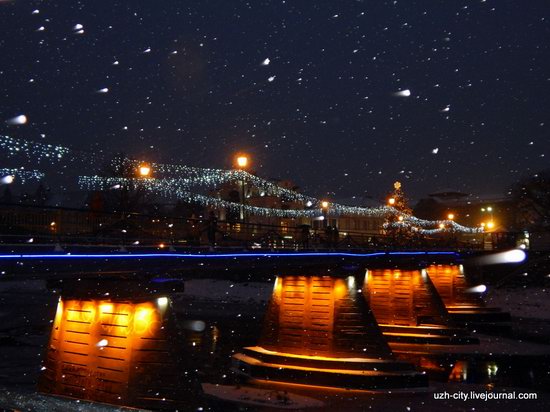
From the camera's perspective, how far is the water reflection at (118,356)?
15.5 metres

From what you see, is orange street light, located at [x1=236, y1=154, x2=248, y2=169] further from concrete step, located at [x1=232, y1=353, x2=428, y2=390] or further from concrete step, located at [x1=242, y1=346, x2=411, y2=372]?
concrete step, located at [x1=232, y1=353, x2=428, y2=390]

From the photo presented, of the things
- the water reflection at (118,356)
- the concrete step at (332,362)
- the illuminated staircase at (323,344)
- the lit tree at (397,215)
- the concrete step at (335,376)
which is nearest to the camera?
the water reflection at (118,356)

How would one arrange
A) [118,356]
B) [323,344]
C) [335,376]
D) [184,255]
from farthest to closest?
[323,344] < [335,376] < [184,255] < [118,356]

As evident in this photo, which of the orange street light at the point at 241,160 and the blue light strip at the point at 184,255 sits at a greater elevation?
the orange street light at the point at 241,160

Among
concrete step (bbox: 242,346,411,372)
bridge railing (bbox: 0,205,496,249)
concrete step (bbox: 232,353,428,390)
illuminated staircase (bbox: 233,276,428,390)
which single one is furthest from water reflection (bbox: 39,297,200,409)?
concrete step (bbox: 242,346,411,372)

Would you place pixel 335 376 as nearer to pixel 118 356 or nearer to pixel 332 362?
pixel 332 362

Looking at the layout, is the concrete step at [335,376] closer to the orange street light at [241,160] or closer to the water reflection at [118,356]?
the orange street light at [241,160]

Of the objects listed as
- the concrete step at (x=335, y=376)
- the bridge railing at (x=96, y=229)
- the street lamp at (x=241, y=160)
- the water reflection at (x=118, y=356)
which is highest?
the street lamp at (x=241, y=160)

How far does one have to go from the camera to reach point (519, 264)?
6141 cm

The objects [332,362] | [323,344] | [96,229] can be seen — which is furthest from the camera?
[323,344]

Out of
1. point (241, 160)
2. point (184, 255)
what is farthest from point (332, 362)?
point (184, 255)

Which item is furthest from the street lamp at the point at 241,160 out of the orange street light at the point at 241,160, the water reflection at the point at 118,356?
the water reflection at the point at 118,356

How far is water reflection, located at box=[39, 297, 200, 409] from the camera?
1552 centimetres

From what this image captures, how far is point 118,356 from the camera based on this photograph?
52.5 ft
